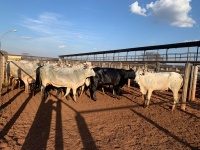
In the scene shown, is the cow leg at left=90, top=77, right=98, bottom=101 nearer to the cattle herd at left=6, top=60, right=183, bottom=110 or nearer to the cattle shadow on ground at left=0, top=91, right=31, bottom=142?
the cattle herd at left=6, top=60, right=183, bottom=110

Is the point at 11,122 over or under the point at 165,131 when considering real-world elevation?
over

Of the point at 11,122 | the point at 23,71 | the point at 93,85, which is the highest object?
the point at 23,71

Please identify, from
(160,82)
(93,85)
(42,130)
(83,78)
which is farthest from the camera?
(93,85)

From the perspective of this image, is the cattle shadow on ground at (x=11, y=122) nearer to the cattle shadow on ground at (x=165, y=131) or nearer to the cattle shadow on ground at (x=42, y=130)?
the cattle shadow on ground at (x=42, y=130)

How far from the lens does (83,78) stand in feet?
35.2

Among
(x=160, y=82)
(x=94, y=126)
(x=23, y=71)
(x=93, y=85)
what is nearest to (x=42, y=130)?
(x=94, y=126)

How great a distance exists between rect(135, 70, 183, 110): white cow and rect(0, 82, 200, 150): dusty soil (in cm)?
58

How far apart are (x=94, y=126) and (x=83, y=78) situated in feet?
14.7

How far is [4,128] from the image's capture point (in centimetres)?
584

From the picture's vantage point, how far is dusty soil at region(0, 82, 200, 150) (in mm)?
5199

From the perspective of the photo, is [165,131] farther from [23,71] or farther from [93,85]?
[23,71]

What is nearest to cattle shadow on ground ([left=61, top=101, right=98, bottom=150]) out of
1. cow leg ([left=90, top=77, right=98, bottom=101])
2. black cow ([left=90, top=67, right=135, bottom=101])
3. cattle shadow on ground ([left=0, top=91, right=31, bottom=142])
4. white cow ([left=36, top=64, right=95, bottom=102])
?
cattle shadow on ground ([left=0, top=91, right=31, bottom=142])

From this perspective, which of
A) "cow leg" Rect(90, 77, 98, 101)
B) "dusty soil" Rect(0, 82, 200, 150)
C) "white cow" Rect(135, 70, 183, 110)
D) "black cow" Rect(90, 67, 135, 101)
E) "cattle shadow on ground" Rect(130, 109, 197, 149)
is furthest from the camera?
"black cow" Rect(90, 67, 135, 101)

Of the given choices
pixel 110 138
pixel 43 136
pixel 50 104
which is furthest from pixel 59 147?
pixel 50 104
